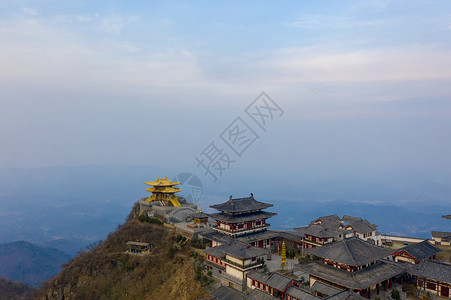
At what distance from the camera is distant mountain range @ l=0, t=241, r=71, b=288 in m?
89.9

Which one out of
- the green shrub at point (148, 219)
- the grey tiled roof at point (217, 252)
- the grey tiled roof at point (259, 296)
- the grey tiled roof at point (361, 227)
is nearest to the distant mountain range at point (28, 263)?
the green shrub at point (148, 219)

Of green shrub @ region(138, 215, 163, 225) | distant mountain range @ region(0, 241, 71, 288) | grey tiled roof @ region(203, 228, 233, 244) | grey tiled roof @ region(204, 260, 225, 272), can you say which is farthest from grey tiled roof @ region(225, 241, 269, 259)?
distant mountain range @ region(0, 241, 71, 288)

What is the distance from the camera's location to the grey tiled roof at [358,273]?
78.6 ft

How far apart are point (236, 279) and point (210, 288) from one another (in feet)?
9.22

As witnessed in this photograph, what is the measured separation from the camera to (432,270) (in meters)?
26.3

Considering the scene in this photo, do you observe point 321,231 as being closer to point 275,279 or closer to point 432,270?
point 432,270

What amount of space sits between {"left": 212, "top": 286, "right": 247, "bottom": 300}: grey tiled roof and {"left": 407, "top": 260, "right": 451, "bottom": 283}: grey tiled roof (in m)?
14.5

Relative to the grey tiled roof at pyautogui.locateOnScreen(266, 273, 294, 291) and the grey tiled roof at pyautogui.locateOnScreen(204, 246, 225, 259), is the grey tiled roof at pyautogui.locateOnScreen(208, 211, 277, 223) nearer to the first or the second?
the grey tiled roof at pyautogui.locateOnScreen(204, 246, 225, 259)

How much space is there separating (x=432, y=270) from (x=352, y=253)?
728 centimetres

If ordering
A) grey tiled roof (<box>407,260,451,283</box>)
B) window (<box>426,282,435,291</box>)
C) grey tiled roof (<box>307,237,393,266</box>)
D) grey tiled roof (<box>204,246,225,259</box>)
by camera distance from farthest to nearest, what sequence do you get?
grey tiled roof (<box>204,246,225,259</box>)
window (<box>426,282,435,291</box>)
grey tiled roof (<box>407,260,451,283</box>)
grey tiled roof (<box>307,237,393,266</box>)

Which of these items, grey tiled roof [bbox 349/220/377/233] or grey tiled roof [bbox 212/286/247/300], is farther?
grey tiled roof [bbox 349/220/377/233]

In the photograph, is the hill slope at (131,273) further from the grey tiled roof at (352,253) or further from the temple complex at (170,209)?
the grey tiled roof at (352,253)

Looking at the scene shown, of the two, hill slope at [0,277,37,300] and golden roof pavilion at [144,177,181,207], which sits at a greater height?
golden roof pavilion at [144,177,181,207]

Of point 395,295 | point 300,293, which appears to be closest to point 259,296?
point 300,293
